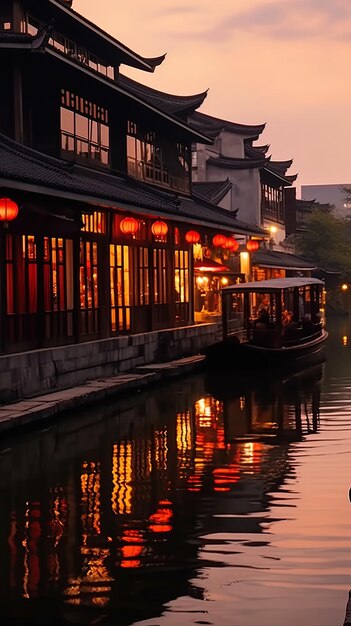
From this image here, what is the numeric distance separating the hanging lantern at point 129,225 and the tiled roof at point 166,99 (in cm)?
1265

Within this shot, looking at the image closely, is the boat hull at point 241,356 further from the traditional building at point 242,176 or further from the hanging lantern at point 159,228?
the traditional building at point 242,176

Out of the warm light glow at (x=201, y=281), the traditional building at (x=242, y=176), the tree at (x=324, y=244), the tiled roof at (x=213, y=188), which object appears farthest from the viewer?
the tree at (x=324, y=244)

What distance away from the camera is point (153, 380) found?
23.5 metres

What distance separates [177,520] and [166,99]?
36575mm

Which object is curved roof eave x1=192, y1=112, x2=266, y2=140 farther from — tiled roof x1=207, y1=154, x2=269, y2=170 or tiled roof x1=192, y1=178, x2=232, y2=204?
tiled roof x1=192, y1=178, x2=232, y2=204

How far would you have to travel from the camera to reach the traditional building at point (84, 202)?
2056 cm

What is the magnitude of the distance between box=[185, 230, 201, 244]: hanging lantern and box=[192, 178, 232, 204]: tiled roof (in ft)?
49.7

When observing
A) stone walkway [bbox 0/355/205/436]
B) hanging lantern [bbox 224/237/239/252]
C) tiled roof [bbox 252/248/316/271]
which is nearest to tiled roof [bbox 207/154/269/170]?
tiled roof [bbox 252/248/316/271]

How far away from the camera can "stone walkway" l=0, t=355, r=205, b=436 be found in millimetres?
15969

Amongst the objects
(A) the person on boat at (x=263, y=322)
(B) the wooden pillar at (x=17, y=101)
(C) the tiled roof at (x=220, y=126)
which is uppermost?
(C) the tiled roof at (x=220, y=126)

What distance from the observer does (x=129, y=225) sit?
25.9 metres

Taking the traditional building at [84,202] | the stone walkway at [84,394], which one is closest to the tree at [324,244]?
the traditional building at [84,202]

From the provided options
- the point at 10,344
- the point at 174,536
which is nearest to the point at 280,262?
the point at 10,344

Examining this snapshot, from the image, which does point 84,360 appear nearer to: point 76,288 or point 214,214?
point 76,288
